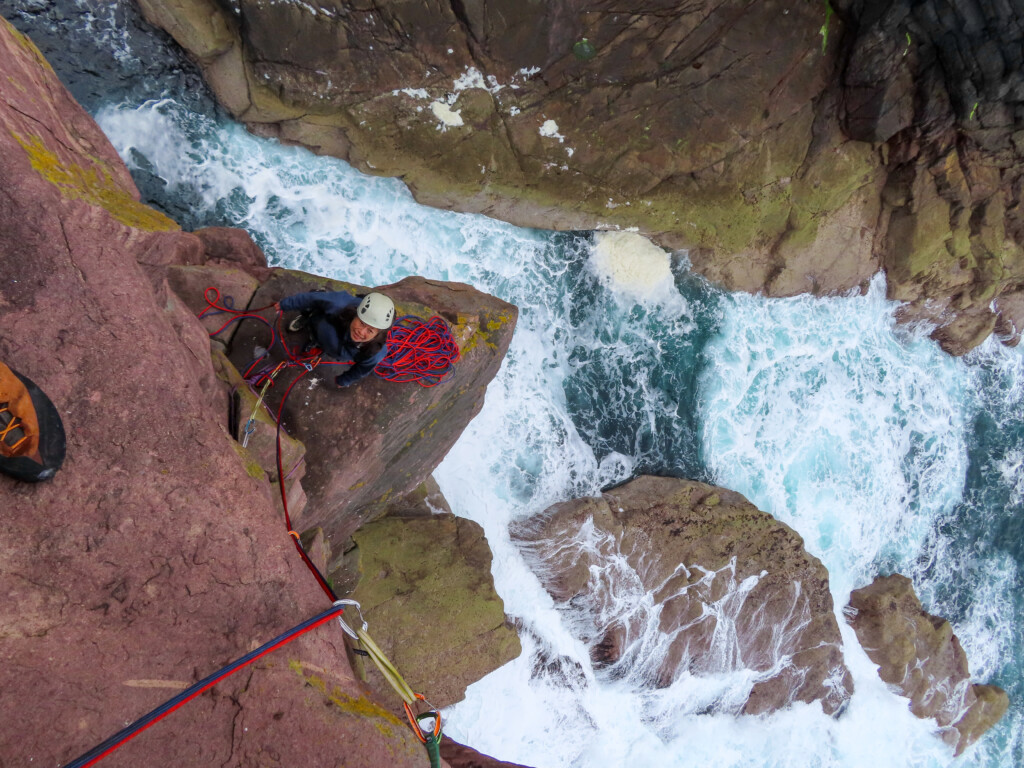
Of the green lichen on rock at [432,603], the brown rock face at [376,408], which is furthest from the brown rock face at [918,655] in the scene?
the brown rock face at [376,408]

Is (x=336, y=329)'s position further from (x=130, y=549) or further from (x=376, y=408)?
(x=130, y=549)

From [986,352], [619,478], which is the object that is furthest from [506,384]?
[986,352]

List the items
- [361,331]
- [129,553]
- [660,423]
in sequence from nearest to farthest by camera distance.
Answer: [129,553]
[361,331]
[660,423]

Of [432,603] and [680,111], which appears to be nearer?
[432,603]

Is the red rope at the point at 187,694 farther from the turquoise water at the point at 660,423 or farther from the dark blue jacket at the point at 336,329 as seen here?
the turquoise water at the point at 660,423

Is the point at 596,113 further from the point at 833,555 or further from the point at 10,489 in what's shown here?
the point at 833,555

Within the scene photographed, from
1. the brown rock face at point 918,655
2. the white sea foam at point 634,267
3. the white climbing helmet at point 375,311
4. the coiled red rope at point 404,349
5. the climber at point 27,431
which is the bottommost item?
the brown rock face at point 918,655

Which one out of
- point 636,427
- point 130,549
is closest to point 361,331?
point 130,549
